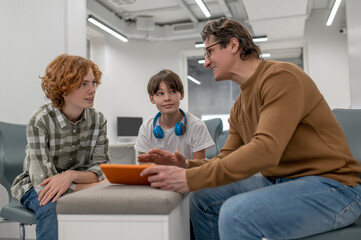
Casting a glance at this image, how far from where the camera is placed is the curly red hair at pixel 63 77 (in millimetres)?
1615

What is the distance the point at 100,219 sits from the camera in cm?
100

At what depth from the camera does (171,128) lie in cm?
210

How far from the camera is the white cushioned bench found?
964 millimetres

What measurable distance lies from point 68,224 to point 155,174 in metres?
0.31

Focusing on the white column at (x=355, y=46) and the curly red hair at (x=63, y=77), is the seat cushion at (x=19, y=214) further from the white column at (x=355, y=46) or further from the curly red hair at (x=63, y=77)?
the white column at (x=355, y=46)

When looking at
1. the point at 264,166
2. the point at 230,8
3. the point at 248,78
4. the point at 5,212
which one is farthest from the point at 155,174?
the point at 230,8

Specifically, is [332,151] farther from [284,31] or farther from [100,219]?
[284,31]

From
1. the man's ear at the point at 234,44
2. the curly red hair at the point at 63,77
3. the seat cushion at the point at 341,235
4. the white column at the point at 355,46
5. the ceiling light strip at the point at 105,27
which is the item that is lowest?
the seat cushion at the point at 341,235

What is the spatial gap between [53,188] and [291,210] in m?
1.00

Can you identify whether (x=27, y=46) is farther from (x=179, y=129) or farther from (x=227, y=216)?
(x=227, y=216)

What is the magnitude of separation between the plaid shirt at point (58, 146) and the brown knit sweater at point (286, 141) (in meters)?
0.80

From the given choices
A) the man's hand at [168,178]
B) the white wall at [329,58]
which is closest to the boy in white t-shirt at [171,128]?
the man's hand at [168,178]

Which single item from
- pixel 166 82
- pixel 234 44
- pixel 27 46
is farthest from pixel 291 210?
pixel 27 46

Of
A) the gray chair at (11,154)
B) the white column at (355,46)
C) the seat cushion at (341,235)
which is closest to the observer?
the seat cushion at (341,235)
